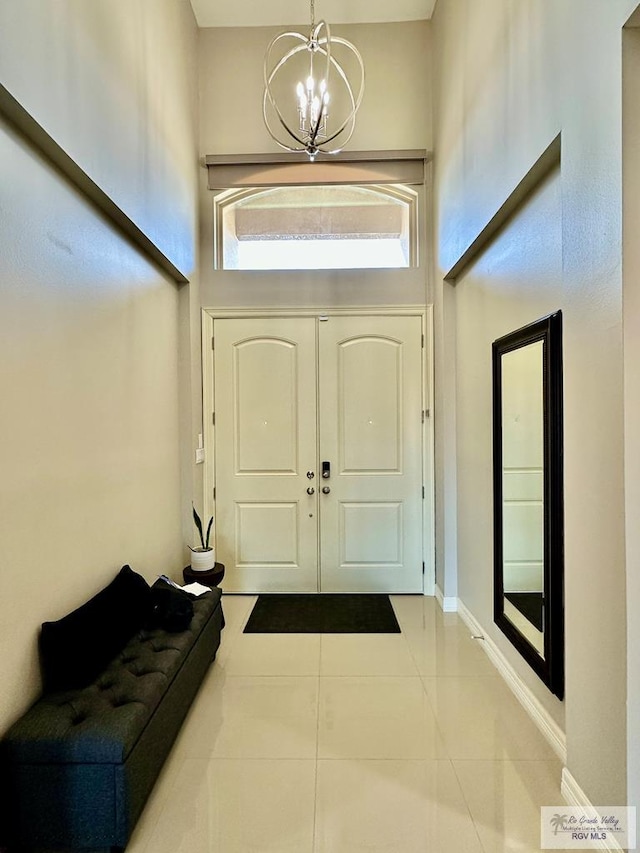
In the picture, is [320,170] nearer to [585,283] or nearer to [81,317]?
[81,317]

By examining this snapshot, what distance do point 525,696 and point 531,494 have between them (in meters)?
1.04

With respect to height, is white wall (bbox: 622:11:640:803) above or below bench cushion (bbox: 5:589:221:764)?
above

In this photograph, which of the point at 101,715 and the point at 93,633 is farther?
the point at 93,633

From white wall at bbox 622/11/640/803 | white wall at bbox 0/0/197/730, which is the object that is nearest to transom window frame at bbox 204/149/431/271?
white wall at bbox 0/0/197/730

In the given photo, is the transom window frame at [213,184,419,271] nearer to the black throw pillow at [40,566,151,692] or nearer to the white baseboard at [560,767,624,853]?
the black throw pillow at [40,566,151,692]

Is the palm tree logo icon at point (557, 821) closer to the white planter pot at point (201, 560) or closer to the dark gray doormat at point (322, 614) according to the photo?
the dark gray doormat at point (322, 614)

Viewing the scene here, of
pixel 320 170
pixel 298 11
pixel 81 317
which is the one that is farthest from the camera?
pixel 320 170

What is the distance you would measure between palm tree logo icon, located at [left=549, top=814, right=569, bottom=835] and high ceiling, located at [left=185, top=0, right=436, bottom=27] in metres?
5.12

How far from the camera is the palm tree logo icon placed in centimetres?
172

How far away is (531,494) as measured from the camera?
238cm

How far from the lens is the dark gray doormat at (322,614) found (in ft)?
11.1

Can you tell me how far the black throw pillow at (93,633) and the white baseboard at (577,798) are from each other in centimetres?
188

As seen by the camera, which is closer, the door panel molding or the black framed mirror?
the black framed mirror

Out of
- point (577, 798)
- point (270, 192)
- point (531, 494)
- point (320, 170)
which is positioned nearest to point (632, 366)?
point (531, 494)
